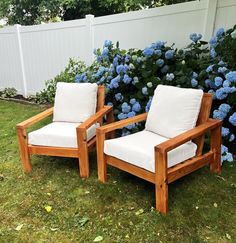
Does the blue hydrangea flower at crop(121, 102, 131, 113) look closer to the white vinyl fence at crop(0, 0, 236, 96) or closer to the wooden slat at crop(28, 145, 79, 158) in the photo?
the wooden slat at crop(28, 145, 79, 158)

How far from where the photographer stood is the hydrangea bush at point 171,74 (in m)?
2.79

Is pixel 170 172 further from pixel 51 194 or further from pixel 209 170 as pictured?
pixel 51 194

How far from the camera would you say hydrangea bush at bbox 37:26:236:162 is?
2787 mm

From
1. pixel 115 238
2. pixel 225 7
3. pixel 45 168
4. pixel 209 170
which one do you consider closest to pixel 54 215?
pixel 115 238

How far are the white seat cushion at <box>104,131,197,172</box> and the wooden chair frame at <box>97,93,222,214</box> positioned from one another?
5 centimetres

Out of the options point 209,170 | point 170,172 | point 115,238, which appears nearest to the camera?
point 115,238

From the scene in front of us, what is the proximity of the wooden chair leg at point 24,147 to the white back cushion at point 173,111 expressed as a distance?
1228mm

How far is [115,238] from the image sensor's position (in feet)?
6.40

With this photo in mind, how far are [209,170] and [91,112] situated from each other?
138 cm

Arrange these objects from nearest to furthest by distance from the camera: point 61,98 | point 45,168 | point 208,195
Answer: point 208,195
point 45,168
point 61,98

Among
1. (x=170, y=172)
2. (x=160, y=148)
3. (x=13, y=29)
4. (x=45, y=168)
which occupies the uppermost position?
(x=13, y=29)

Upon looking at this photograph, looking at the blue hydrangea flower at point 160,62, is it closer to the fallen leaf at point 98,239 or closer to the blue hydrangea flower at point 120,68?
the blue hydrangea flower at point 120,68

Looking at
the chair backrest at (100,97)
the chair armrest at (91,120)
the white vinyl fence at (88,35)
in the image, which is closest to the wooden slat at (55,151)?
the chair armrest at (91,120)

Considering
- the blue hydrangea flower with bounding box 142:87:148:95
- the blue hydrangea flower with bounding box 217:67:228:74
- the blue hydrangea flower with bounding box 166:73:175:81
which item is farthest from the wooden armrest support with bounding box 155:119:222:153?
the blue hydrangea flower with bounding box 142:87:148:95
